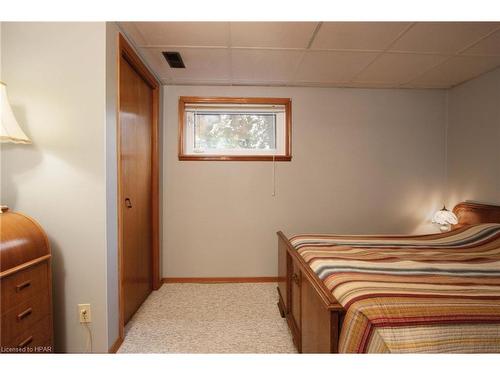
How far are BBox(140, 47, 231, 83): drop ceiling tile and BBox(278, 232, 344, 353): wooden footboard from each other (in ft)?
5.44

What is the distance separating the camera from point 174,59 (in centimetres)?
233

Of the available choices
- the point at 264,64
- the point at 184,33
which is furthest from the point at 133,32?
the point at 264,64

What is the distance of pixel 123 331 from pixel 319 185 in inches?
91.3

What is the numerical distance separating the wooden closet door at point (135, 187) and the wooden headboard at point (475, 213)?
316 centimetres

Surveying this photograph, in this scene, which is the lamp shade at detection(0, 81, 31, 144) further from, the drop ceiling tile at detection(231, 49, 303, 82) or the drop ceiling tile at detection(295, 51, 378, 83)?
the drop ceiling tile at detection(295, 51, 378, 83)

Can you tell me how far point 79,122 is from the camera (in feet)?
5.21

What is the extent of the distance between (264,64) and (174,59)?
80 centimetres

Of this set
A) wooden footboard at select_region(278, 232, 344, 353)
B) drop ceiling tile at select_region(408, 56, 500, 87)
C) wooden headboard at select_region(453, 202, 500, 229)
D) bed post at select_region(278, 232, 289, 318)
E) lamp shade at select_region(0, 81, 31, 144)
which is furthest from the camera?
wooden headboard at select_region(453, 202, 500, 229)

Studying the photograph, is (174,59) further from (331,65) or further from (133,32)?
(331,65)

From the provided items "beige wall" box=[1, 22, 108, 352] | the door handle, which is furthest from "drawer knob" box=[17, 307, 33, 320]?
the door handle

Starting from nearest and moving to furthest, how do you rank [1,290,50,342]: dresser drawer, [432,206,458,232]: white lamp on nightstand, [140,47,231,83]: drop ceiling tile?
[1,290,50,342]: dresser drawer, [140,47,231,83]: drop ceiling tile, [432,206,458,232]: white lamp on nightstand

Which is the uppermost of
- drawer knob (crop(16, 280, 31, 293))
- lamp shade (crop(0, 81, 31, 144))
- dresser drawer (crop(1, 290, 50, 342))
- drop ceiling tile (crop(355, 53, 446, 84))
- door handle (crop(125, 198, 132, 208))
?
drop ceiling tile (crop(355, 53, 446, 84))

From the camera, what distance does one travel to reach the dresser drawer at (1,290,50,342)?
3.77 ft
